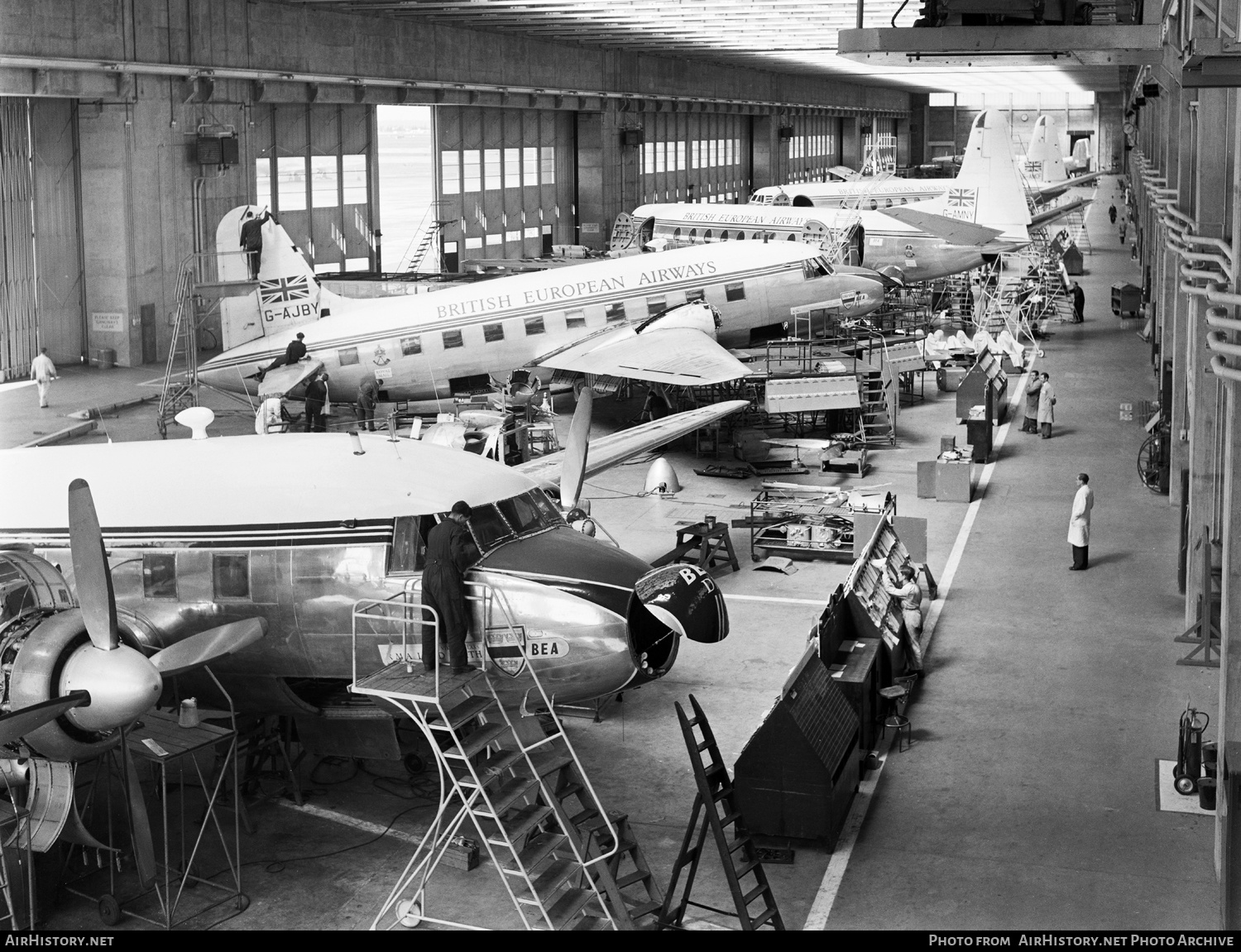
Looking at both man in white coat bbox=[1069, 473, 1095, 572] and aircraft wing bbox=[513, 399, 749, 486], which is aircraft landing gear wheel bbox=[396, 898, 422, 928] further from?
man in white coat bbox=[1069, 473, 1095, 572]

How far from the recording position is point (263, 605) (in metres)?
16.3

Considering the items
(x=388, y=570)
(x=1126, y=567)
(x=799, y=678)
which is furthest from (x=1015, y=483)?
(x=388, y=570)

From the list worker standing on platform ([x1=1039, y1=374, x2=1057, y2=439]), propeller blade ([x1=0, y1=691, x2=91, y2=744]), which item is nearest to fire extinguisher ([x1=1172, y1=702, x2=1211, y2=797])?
propeller blade ([x1=0, y1=691, x2=91, y2=744])

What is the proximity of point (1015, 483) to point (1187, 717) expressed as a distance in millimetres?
15024

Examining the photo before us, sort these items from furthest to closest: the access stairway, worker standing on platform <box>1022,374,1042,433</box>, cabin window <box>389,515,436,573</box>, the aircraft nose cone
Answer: worker standing on platform <box>1022,374,1042,433</box> → cabin window <box>389,515,436,573</box> → the access stairway → the aircraft nose cone

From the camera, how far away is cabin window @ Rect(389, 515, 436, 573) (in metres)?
16.2

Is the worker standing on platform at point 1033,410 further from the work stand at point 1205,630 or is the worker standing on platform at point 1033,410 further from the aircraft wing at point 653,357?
the work stand at point 1205,630

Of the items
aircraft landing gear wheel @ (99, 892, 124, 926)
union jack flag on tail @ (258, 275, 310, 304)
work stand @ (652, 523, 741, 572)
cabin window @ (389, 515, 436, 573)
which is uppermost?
union jack flag on tail @ (258, 275, 310, 304)

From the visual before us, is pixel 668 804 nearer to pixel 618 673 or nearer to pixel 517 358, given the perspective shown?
pixel 618 673

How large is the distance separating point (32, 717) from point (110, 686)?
2.73 feet

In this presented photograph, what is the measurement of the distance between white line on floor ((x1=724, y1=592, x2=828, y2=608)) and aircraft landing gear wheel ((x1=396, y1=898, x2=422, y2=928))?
1104 cm

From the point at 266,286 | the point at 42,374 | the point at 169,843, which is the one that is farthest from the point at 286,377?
the point at 169,843

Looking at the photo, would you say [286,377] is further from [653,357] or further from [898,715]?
[898,715]

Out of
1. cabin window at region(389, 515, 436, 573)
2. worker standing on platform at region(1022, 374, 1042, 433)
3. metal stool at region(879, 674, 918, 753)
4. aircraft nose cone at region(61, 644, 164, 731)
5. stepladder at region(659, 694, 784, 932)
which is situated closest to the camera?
aircraft nose cone at region(61, 644, 164, 731)
